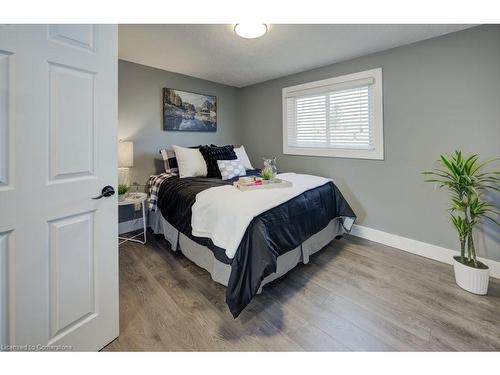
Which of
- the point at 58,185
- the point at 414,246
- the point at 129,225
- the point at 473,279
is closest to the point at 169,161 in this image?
the point at 129,225

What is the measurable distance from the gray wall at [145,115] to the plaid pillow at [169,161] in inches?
11.0

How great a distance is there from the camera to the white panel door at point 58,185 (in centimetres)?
94

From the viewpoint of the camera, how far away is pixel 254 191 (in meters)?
2.09

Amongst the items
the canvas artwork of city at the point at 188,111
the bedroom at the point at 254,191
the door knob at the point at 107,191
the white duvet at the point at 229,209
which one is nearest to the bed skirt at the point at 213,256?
the bedroom at the point at 254,191

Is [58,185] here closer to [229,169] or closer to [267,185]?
[267,185]

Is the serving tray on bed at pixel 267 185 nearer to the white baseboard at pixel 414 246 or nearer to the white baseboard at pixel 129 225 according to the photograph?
the white baseboard at pixel 414 246

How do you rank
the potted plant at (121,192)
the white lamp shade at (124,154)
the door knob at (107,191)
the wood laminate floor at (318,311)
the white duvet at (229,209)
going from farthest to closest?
1. the white lamp shade at (124,154)
2. the potted plant at (121,192)
3. the white duvet at (229,209)
4. the wood laminate floor at (318,311)
5. the door knob at (107,191)

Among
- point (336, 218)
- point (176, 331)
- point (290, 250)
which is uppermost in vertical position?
point (336, 218)

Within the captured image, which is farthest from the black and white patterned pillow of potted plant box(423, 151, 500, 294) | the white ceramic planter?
the white ceramic planter

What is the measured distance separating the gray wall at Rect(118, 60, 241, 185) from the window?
1530mm

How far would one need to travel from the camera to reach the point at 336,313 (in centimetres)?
163

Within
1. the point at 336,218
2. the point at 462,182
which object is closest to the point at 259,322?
the point at 336,218
